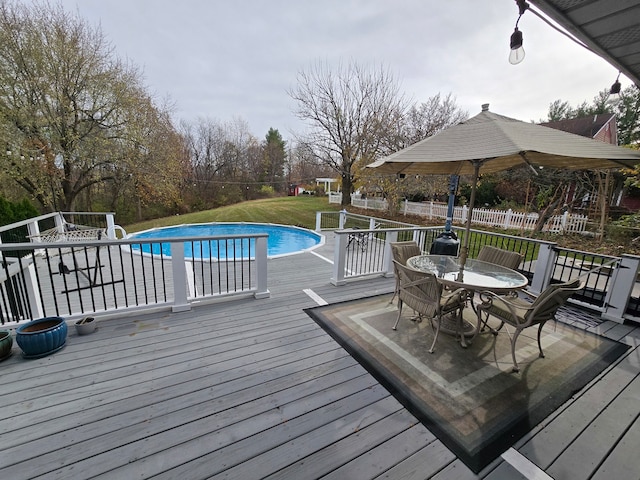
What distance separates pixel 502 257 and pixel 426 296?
1896mm

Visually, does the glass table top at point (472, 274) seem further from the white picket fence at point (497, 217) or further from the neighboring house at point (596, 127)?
the neighboring house at point (596, 127)

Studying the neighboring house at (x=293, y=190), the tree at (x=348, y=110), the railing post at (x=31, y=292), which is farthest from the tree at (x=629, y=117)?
the neighboring house at (x=293, y=190)

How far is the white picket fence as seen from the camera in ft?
31.9

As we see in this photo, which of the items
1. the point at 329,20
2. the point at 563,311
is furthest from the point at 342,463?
the point at 329,20

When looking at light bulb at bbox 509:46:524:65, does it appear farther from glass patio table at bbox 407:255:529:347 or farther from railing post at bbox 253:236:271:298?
railing post at bbox 253:236:271:298

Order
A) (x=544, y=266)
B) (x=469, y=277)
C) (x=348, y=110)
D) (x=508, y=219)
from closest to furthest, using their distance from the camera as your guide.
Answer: (x=469, y=277) → (x=544, y=266) → (x=508, y=219) → (x=348, y=110)

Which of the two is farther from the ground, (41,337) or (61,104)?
(61,104)

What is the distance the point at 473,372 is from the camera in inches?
96.7

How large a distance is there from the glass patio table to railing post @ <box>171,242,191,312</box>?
9.79 feet

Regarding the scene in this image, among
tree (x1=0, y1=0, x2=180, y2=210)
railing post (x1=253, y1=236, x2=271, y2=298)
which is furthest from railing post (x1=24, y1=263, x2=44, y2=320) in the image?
tree (x1=0, y1=0, x2=180, y2=210)

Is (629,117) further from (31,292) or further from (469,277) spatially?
(31,292)

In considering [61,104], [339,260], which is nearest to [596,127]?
[339,260]

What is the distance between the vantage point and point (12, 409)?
188cm

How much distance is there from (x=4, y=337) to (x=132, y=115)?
1232 centimetres
